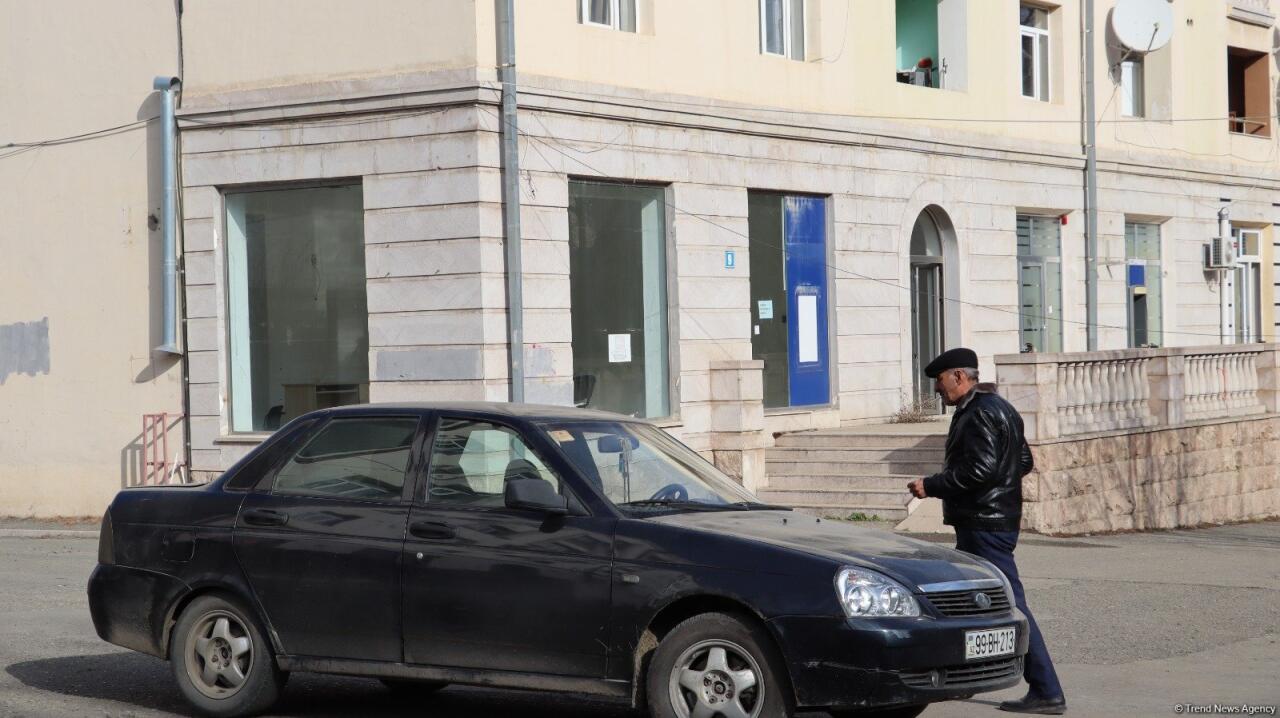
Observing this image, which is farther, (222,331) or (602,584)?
(222,331)

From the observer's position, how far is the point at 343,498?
27.1ft

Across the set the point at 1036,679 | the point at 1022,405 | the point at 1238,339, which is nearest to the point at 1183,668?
the point at 1036,679

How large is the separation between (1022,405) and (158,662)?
1071cm

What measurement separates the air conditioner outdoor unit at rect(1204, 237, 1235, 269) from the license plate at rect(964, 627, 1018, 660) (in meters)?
22.9

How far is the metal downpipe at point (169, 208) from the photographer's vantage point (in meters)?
18.8

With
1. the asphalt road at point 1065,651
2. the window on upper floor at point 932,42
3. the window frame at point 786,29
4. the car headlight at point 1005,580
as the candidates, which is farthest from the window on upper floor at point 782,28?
the car headlight at point 1005,580

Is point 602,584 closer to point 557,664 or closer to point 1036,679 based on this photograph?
point 557,664

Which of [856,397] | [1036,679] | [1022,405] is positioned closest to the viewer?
[1036,679]

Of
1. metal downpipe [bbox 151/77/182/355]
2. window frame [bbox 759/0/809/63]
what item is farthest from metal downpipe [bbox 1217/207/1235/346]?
metal downpipe [bbox 151/77/182/355]

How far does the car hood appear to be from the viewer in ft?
24.1

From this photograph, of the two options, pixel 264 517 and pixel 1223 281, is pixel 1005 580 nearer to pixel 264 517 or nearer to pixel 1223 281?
pixel 264 517

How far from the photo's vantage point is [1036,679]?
28.2 ft

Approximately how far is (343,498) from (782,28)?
14572mm

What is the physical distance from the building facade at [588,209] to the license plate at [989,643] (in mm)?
10332
